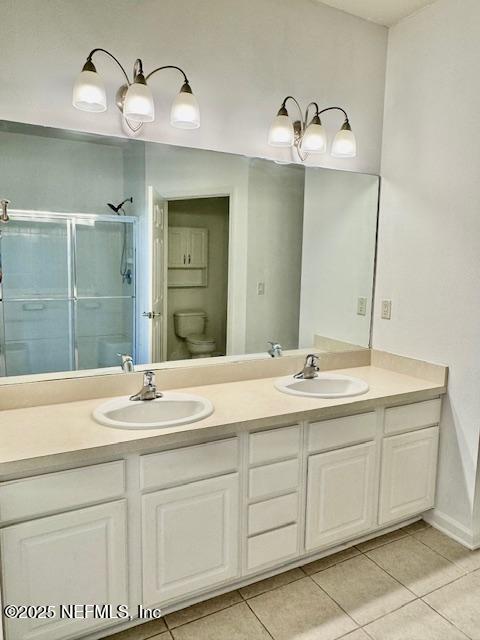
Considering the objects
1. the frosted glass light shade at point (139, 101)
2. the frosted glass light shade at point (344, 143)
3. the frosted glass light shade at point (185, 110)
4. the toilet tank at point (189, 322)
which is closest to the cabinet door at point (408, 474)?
the toilet tank at point (189, 322)

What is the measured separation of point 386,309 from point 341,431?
90cm

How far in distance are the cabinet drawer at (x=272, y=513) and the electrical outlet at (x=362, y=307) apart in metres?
1.20

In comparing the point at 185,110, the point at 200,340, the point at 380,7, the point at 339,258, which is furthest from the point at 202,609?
the point at 380,7

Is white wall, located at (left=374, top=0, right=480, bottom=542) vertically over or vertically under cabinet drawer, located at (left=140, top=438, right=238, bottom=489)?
over

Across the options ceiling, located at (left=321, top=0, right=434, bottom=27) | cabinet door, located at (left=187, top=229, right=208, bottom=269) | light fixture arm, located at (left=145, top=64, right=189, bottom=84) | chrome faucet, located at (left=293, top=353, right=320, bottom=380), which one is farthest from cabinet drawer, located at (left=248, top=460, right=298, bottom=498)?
ceiling, located at (left=321, top=0, right=434, bottom=27)

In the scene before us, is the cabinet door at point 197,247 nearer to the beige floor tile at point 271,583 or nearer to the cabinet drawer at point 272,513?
the cabinet drawer at point 272,513

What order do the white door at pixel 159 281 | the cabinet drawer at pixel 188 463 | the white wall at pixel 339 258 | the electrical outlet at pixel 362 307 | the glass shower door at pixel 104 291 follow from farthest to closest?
the electrical outlet at pixel 362 307
the white wall at pixel 339 258
the white door at pixel 159 281
the glass shower door at pixel 104 291
the cabinet drawer at pixel 188 463

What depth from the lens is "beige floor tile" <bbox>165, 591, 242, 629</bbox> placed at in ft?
5.73

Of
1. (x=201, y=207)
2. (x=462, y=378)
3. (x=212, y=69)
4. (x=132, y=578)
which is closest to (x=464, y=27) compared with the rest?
(x=212, y=69)

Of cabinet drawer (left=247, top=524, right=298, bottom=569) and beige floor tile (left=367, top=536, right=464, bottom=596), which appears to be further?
beige floor tile (left=367, top=536, right=464, bottom=596)

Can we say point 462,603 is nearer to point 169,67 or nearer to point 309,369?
point 309,369

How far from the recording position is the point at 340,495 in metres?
2.03

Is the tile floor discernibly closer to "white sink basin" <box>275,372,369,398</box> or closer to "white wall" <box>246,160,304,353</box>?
"white sink basin" <box>275,372,369,398</box>

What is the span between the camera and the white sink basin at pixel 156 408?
5.96 feet
